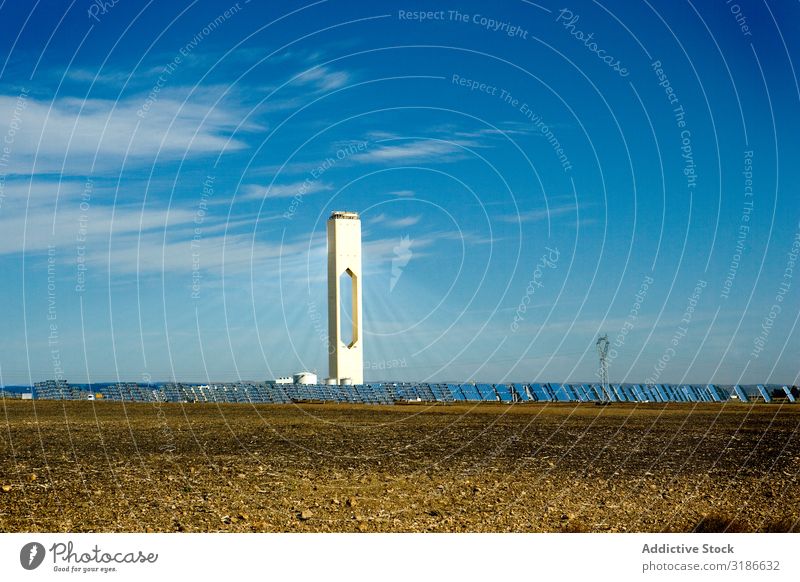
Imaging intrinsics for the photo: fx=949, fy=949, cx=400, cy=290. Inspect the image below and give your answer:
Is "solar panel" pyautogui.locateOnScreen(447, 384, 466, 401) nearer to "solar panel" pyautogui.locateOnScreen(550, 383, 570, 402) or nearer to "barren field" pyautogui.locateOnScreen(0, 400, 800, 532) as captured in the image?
"solar panel" pyautogui.locateOnScreen(550, 383, 570, 402)

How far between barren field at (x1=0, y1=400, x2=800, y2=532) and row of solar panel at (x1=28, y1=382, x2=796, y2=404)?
30703mm

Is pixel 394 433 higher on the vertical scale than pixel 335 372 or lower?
higher

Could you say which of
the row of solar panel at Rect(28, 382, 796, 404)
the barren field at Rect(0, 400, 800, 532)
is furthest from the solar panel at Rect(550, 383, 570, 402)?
the barren field at Rect(0, 400, 800, 532)

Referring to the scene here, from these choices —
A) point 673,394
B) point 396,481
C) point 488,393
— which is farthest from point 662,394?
point 396,481

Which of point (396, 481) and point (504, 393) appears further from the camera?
point (504, 393)

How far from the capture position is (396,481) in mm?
15672

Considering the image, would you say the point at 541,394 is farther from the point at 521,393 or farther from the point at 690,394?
the point at 690,394

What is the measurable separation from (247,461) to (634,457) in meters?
8.03

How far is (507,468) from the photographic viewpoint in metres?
17.7

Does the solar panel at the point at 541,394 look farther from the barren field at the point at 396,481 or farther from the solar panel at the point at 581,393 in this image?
the barren field at the point at 396,481

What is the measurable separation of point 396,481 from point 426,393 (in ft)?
143

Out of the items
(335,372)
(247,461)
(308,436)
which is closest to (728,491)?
(247,461)

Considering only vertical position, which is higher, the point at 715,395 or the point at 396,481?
the point at 396,481
